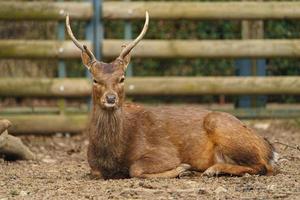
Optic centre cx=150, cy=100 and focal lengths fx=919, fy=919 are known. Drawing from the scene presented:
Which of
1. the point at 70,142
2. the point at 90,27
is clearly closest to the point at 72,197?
the point at 70,142

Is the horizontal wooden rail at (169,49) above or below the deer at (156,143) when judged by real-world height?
above

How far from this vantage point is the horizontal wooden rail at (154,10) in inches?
446

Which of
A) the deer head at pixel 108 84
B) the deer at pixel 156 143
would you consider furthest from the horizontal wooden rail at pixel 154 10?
the deer head at pixel 108 84

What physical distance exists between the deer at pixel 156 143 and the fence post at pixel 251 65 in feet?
13.9

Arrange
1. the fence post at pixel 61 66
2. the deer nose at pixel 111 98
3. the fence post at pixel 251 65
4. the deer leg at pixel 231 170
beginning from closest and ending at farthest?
the deer nose at pixel 111 98, the deer leg at pixel 231 170, the fence post at pixel 61 66, the fence post at pixel 251 65

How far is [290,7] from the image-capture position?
38.4 feet

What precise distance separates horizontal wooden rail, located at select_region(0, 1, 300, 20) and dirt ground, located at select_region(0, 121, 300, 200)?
2.61m


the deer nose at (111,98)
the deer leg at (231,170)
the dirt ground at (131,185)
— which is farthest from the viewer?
the deer leg at (231,170)

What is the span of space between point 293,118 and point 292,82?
482 mm

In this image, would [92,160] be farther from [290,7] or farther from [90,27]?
[290,7]

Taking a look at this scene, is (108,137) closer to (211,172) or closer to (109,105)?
(109,105)

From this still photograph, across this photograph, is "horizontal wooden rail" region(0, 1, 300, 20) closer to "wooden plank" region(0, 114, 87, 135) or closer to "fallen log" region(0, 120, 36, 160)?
"wooden plank" region(0, 114, 87, 135)

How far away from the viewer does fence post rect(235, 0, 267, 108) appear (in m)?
12.1

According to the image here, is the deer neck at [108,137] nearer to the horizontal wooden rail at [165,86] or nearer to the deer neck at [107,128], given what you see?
the deer neck at [107,128]
